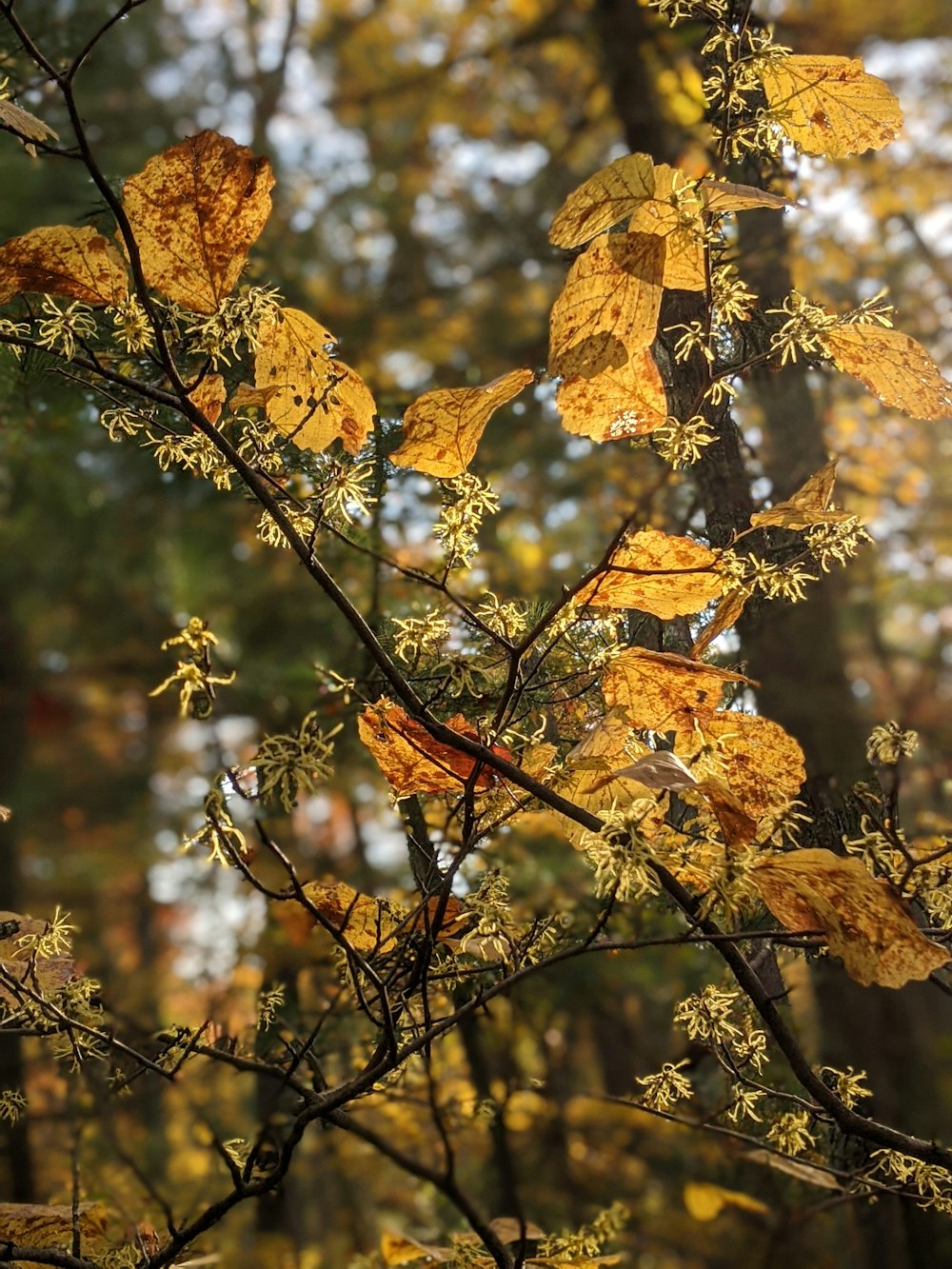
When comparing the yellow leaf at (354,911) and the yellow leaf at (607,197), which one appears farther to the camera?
the yellow leaf at (354,911)

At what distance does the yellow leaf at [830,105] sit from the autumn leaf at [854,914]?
2.60 ft

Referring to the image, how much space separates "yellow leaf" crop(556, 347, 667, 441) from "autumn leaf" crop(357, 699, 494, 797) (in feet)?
1.23

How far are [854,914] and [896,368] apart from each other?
59cm

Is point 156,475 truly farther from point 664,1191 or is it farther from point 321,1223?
point 321,1223

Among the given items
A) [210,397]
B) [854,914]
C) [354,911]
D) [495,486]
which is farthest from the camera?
[495,486]

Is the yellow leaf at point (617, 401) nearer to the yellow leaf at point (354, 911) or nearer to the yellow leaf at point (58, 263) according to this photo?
the yellow leaf at point (58, 263)

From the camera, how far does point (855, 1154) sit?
165 cm

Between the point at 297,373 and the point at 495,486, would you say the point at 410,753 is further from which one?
the point at 495,486

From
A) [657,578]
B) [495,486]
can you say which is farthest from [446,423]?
[495,486]

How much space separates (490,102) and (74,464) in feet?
13.6

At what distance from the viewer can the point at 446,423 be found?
102 centimetres

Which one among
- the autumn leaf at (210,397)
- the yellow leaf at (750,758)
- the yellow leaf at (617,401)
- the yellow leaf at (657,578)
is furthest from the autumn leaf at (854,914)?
the autumn leaf at (210,397)

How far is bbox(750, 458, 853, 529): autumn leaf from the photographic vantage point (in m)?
1.05

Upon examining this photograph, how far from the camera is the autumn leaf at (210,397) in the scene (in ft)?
3.43
